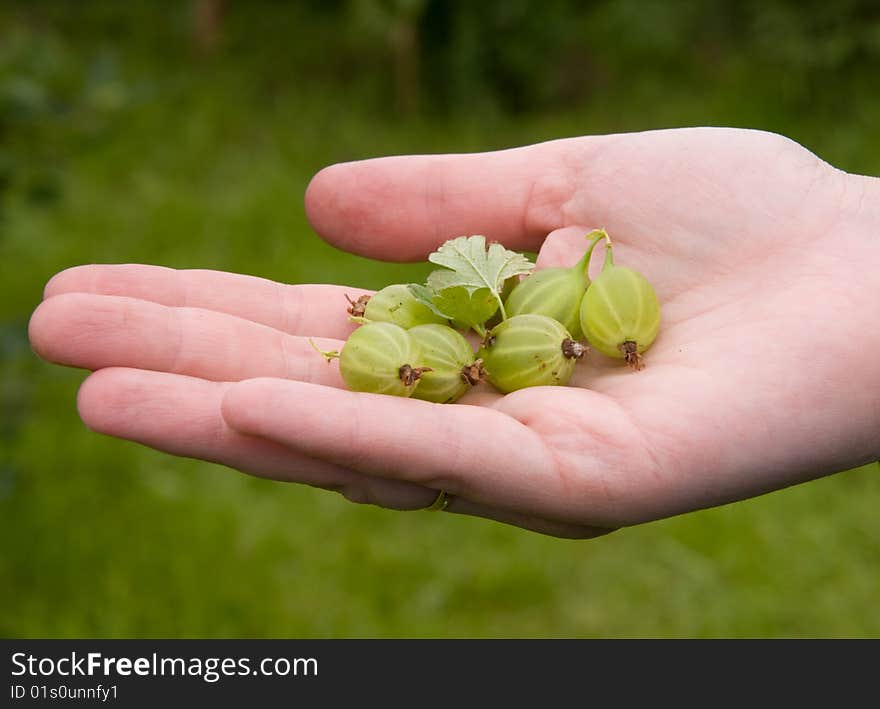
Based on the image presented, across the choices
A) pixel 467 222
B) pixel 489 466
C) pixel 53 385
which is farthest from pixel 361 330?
pixel 53 385

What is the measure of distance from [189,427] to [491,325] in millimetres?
749

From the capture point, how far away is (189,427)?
69.1 inches

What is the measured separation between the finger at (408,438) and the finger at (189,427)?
0.26ft

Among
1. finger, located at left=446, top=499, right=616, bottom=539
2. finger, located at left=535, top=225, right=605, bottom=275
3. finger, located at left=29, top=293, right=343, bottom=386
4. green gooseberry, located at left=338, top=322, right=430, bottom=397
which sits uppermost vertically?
finger, located at left=535, top=225, right=605, bottom=275

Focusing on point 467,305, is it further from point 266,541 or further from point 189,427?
point 266,541

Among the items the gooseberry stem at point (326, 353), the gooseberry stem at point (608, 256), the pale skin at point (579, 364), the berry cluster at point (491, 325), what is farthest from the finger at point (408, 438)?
the gooseberry stem at point (608, 256)

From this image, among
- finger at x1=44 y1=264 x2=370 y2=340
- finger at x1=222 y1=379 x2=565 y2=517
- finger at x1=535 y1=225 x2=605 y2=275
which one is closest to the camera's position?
finger at x1=222 y1=379 x2=565 y2=517

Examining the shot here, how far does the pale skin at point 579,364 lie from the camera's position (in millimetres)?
1729

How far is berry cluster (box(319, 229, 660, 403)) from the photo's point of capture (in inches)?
74.4

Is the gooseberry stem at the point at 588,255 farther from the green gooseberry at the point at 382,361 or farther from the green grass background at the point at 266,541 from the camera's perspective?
the green grass background at the point at 266,541

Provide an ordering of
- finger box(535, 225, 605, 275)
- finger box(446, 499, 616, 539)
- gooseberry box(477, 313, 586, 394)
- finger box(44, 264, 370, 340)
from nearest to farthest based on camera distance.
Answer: finger box(446, 499, 616, 539) < gooseberry box(477, 313, 586, 394) < finger box(44, 264, 370, 340) < finger box(535, 225, 605, 275)

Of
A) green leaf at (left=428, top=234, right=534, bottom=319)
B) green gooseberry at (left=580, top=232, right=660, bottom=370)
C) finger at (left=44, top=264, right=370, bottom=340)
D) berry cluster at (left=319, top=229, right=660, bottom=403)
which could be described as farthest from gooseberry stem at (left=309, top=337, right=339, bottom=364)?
green gooseberry at (left=580, top=232, right=660, bottom=370)

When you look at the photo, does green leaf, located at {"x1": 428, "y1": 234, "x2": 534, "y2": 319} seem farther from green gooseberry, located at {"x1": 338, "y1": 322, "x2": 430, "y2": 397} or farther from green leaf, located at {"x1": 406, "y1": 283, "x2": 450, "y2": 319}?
green gooseberry, located at {"x1": 338, "y1": 322, "x2": 430, "y2": 397}

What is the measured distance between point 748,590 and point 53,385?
253cm
